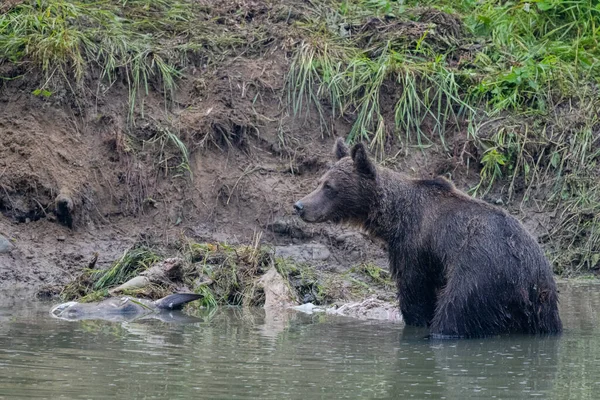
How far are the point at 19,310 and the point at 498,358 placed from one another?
4.30m

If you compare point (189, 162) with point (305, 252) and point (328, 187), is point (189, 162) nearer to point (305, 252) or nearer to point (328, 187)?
point (305, 252)

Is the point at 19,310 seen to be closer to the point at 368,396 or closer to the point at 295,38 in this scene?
the point at 368,396

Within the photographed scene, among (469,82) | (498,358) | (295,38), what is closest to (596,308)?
(498,358)

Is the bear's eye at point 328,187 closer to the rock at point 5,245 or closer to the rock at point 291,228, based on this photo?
the rock at point 291,228

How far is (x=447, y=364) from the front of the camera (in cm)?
748

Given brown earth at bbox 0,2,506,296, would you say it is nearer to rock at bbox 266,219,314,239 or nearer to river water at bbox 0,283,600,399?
rock at bbox 266,219,314,239

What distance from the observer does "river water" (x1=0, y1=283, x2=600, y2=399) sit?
642 cm

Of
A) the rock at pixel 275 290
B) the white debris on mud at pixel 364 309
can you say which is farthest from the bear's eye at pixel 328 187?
the rock at pixel 275 290

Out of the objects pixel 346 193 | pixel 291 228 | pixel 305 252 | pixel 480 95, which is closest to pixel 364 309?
pixel 346 193

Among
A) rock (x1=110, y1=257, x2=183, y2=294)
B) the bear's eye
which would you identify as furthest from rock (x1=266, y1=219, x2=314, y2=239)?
the bear's eye

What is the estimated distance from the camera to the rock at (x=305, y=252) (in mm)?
12117

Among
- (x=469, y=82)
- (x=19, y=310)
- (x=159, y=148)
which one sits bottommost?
(x=19, y=310)

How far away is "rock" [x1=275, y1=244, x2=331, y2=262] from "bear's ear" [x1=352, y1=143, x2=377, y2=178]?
2.43 metres

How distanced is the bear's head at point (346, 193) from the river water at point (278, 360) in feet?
2.97
